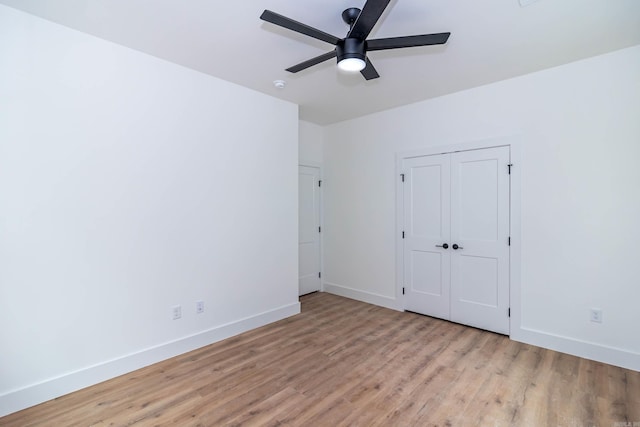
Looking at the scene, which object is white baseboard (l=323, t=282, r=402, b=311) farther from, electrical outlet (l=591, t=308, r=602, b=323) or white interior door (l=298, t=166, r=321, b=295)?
electrical outlet (l=591, t=308, r=602, b=323)

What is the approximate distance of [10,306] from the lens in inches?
83.4

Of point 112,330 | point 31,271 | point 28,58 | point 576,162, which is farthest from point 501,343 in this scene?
point 28,58

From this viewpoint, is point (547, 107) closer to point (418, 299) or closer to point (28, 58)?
point (418, 299)

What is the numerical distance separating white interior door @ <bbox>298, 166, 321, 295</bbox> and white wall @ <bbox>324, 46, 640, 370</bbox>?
1.95 metres

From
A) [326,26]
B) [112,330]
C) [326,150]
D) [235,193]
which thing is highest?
[326,26]

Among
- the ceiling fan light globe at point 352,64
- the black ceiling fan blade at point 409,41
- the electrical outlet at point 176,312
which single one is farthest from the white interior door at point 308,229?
the black ceiling fan blade at point 409,41

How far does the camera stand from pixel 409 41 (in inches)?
75.0

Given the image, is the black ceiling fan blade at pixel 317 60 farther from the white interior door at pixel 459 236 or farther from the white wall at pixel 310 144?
the white wall at pixel 310 144

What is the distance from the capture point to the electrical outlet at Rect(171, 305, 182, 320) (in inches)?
115

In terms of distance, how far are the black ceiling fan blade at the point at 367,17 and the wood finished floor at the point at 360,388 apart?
2534 mm

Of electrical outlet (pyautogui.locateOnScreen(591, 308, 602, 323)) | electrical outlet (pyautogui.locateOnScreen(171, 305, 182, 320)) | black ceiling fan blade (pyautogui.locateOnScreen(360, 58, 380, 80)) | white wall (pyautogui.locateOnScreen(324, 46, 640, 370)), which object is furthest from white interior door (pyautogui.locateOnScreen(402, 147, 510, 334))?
electrical outlet (pyautogui.locateOnScreen(171, 305, 182, 320))

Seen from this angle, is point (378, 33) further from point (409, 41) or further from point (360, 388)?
point (360, 388)

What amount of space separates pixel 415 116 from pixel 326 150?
1.60m

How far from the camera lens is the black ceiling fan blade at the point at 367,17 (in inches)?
62.2
